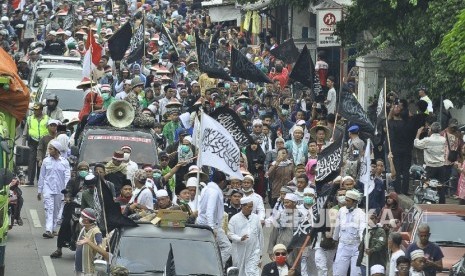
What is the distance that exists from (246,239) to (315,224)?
104 cm

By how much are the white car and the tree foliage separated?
6.45 m

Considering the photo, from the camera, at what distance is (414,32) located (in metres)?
29.9

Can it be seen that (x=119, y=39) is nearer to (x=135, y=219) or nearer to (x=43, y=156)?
(x=43, y=156)

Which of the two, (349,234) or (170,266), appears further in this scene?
(349,234)

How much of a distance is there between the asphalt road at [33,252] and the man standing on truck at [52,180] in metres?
0.35

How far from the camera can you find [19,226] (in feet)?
94.0

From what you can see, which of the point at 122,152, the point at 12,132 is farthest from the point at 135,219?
the point at 122,152

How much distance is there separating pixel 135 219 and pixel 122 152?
5.62 metres

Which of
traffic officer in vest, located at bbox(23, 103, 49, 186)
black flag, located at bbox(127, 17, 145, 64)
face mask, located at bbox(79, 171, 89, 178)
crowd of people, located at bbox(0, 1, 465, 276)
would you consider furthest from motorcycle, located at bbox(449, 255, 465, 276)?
black flag, located at bbox(127, 17, 145, 64)

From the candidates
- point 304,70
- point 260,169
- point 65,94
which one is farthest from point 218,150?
point 65,94

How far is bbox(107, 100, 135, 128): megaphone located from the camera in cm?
2842

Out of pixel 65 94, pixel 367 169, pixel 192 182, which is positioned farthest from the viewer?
pixel 65 94

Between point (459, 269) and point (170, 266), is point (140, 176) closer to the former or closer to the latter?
point (459, 269)

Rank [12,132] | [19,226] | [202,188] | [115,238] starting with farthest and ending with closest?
[19,226], [202,188], [12,132], [115,238]
